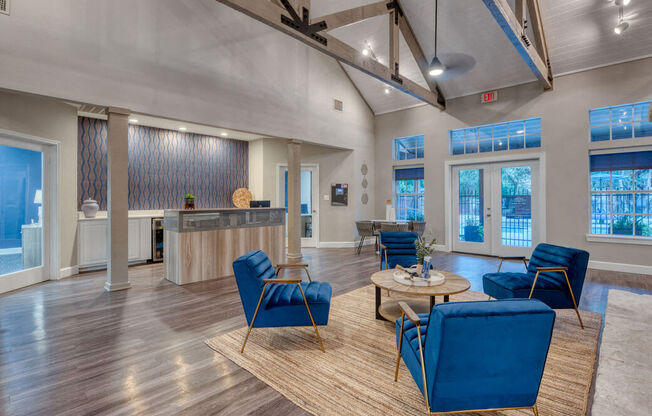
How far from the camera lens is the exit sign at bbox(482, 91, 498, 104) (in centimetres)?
726

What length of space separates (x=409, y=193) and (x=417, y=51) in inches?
138

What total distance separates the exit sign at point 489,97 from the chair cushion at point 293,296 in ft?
21.0

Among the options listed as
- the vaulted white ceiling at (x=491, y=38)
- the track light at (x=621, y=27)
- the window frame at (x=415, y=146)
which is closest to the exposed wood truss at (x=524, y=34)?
the vaulted white ceiling at (x=491, y=38)

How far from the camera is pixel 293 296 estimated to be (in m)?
2.98

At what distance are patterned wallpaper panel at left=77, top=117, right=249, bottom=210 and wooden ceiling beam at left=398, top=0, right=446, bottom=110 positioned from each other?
4.82 meters

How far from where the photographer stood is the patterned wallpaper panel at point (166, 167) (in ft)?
20.9

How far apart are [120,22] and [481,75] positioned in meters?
6.85

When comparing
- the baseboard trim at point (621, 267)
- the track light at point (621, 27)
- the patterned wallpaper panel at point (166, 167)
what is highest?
the track light at point (621, 27)

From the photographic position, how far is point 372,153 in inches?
368

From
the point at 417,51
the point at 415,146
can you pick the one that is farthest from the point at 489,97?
the point at 415,146

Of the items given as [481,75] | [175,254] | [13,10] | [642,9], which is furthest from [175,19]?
[642,9]

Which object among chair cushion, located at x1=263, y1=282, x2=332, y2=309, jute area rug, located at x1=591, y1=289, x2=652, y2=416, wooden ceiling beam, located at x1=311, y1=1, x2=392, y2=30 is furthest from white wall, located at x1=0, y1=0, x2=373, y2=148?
jute area rug, located at x1=591, y1=289, x2=652, y2=416

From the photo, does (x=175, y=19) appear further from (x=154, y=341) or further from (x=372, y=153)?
(x=372, y=153)

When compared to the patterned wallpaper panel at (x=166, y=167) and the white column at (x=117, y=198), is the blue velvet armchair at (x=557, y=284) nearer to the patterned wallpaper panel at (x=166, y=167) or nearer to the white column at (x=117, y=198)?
the white column at (x=117, y=198)
